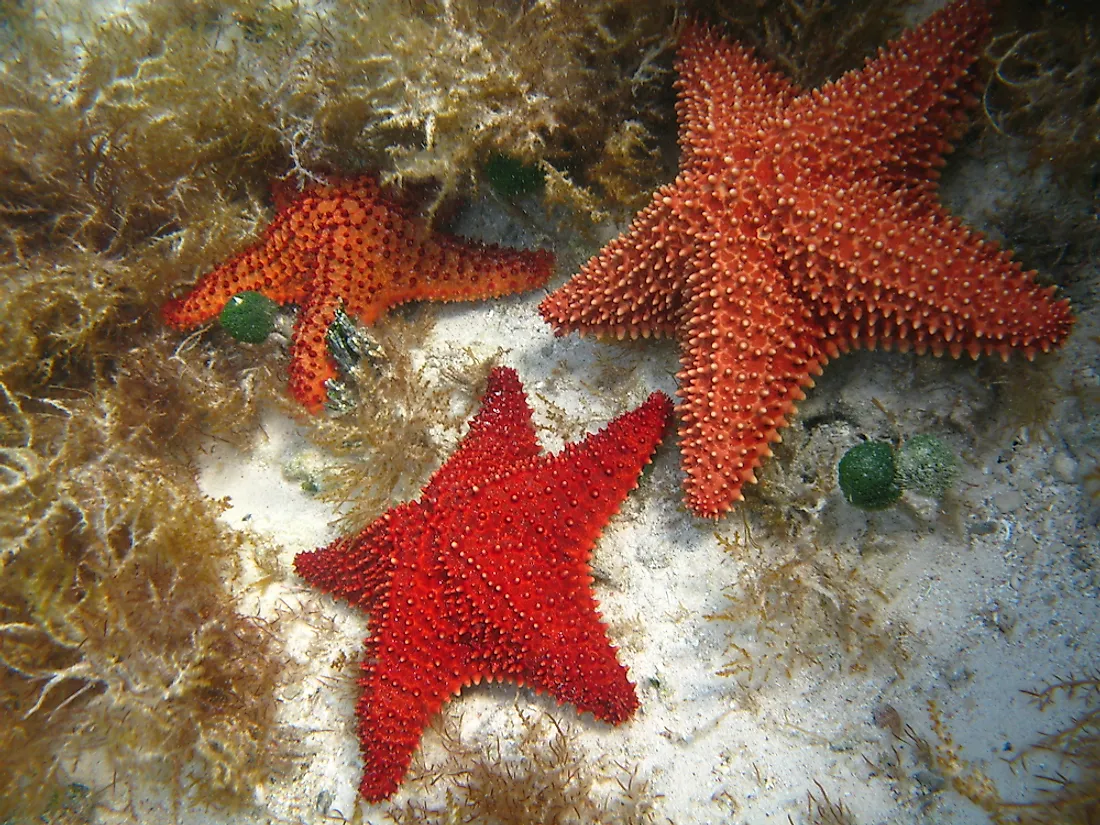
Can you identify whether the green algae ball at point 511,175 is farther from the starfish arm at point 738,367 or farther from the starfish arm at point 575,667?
the starfish arm at point 575,667

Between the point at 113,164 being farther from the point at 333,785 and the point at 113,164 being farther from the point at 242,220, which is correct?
the point at 333,785

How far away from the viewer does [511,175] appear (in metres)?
4.78

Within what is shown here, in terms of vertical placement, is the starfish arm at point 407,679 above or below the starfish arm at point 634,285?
below

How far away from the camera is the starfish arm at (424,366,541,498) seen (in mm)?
4328

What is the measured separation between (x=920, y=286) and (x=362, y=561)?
12.5ft

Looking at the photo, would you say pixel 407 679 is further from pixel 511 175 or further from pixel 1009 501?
pixel 1009 501

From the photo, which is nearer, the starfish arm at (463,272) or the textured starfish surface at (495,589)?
the textured starfish surface at (495,589)

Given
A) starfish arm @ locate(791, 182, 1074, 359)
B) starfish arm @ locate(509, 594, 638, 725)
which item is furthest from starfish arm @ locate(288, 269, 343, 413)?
starfish arm @ locate(791, 182, 1074, 359)

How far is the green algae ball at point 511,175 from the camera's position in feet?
15.5

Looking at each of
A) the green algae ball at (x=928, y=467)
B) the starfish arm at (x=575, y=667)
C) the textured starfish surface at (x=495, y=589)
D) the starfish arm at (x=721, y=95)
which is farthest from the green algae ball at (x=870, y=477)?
the starfish arm at (x=721, y=95)

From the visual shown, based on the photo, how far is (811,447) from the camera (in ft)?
13.5

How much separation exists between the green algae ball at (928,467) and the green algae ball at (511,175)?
3199mm

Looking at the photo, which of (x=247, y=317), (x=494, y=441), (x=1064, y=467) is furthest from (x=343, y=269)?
(x=1064, y=467)

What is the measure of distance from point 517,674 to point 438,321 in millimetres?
2870
